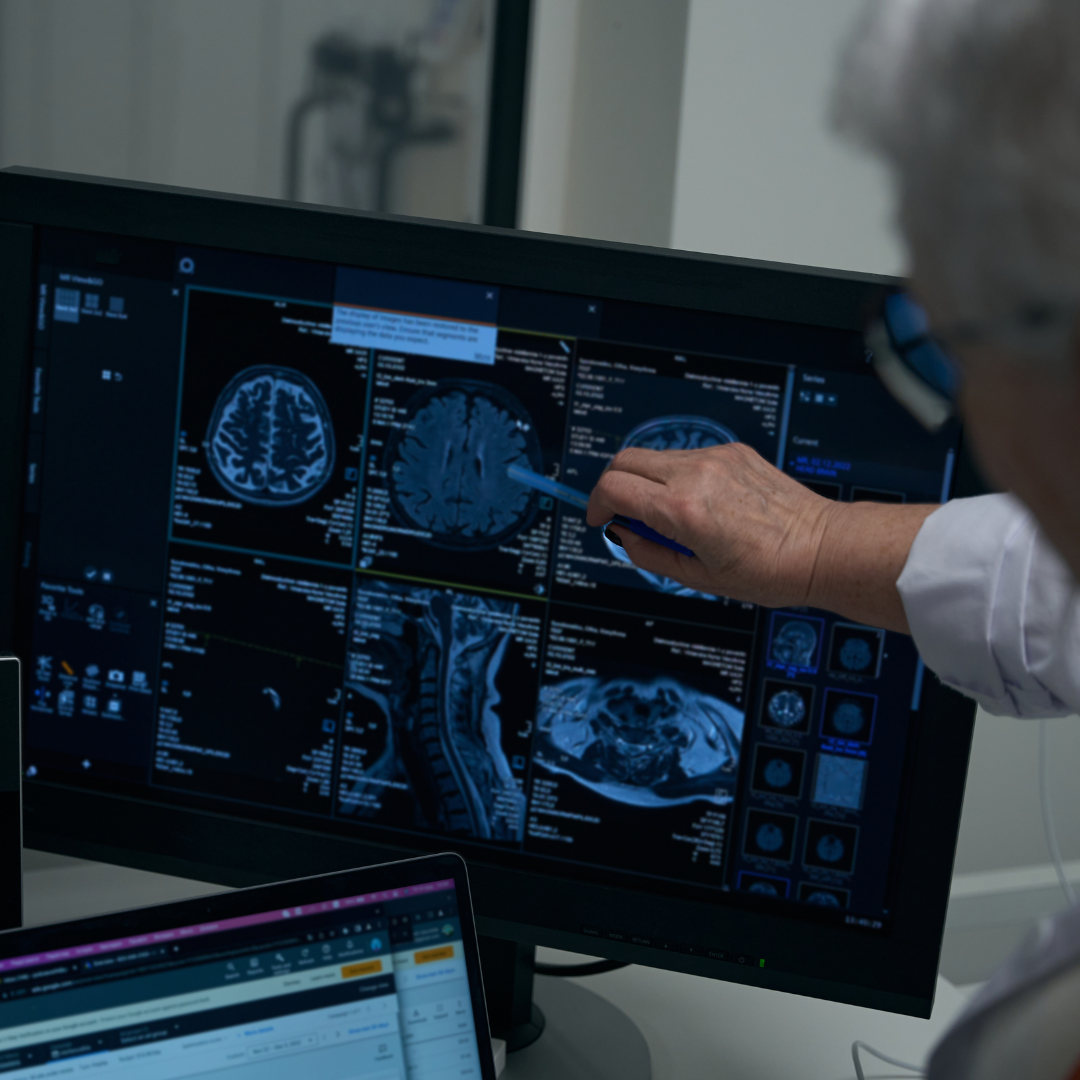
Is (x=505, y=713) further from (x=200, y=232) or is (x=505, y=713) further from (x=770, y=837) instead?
(x=200, y=232)

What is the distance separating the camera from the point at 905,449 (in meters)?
0.67

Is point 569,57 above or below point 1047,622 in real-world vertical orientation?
above

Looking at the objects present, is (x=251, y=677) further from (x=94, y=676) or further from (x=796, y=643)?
(x=796, y=643)

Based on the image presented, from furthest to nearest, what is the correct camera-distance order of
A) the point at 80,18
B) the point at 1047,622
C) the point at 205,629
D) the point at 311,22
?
1. the point at 311,22
2. the point at 80,18
3. the point at 205,629
4. the point at 1047,622

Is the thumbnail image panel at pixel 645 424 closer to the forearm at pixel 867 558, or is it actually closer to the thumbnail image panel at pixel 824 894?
the forearm at pixel 867 558

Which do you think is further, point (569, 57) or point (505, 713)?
point (569, 57)

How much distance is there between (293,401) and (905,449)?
37 centimetres

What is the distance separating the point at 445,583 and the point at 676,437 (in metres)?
0.17

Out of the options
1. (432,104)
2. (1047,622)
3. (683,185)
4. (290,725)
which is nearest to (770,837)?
(1047,622)

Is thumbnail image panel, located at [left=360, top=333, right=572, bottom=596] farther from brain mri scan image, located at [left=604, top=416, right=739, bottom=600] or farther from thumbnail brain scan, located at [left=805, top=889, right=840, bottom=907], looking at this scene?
thumbnail brain scan, located at [left=805, top=889, right=840, bottom=907]

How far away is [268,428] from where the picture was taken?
72 cm

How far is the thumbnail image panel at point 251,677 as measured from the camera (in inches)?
29.1

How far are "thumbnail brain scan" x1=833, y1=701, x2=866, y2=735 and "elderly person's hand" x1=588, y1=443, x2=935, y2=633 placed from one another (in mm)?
55

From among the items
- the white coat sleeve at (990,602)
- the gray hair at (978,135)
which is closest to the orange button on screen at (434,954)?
the white coat sleeve at (990,602)
